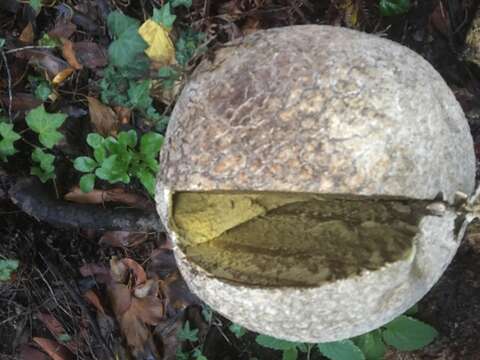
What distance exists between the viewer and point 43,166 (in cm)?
273

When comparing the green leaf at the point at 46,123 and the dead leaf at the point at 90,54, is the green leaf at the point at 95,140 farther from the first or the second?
the dead leaf at the point at 90,54

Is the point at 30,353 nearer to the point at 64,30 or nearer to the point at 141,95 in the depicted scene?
the point at 141,95

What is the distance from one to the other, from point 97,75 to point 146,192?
59 centimetres

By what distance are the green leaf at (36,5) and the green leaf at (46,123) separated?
463 millimetres

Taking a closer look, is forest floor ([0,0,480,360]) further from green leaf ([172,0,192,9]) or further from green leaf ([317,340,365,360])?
green leaf ([317,340,365,360])

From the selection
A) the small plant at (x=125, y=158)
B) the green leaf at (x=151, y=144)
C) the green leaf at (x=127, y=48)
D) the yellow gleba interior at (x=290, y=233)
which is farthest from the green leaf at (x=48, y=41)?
the yellow gleba interior at (x=290, y=233)

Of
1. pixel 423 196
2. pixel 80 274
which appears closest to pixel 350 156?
pixel 423 196

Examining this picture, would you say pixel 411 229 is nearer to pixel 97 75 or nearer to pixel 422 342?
pixel 422 342

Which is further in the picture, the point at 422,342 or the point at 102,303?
the point at 102,303

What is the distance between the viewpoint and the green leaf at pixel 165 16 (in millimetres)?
2529

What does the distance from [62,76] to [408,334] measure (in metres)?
1.89

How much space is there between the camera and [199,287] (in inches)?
72.0

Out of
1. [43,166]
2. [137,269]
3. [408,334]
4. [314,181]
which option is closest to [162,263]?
[137,269]

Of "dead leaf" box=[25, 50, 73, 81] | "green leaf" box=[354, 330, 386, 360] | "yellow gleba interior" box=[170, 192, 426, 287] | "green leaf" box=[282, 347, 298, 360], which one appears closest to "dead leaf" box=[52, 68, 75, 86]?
"dead leaf" box=[25, 50, 73, 81]
